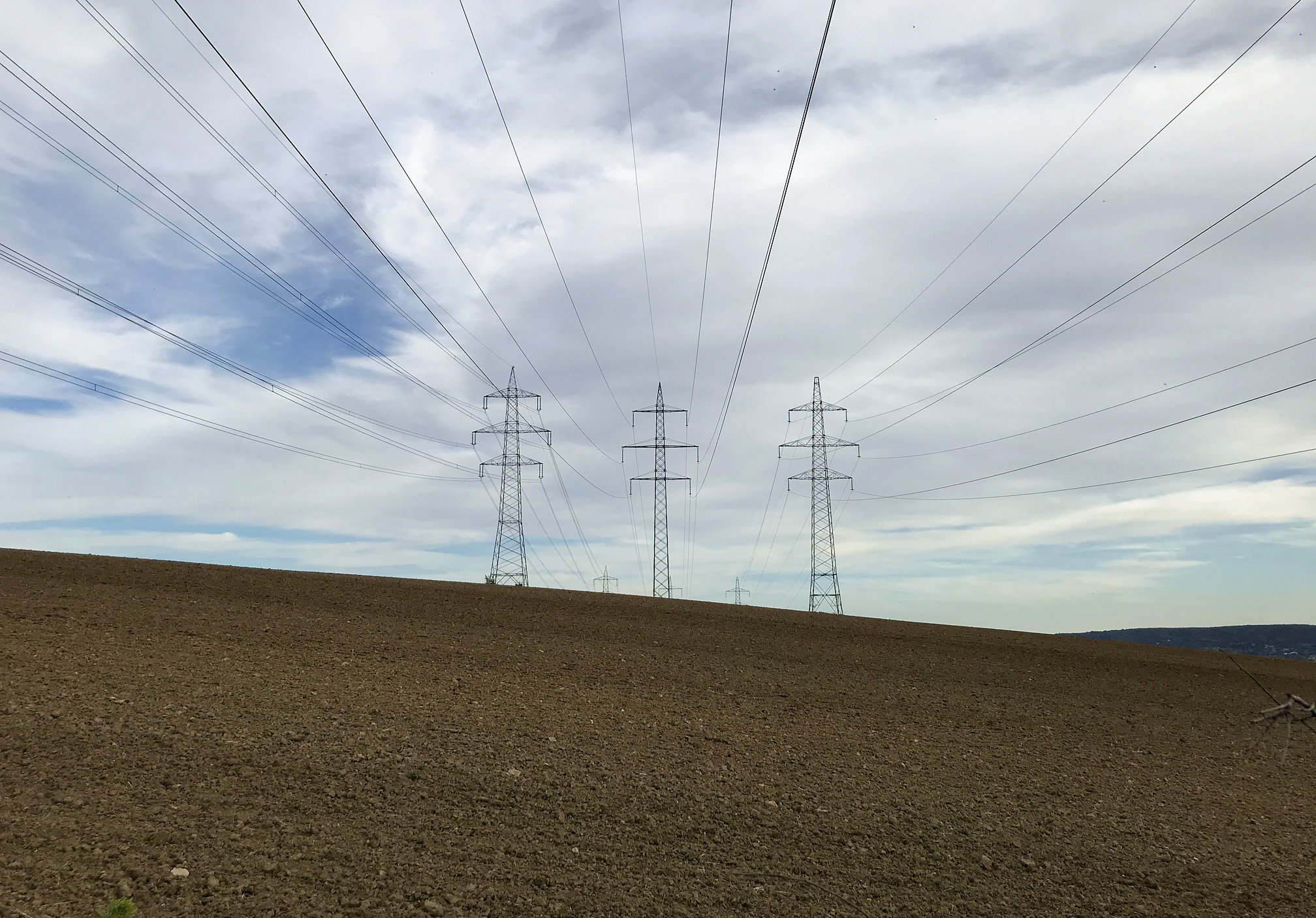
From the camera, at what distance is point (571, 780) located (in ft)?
41.5

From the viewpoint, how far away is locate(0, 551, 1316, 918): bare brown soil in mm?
9602

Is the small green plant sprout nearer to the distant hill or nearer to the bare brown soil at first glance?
the bare brown soil

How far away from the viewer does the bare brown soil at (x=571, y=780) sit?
960cm

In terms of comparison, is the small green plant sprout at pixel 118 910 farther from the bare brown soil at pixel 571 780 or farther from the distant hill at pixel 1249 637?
the distant hill at pixel 1249 637

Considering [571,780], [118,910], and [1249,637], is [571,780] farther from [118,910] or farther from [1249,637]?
[1249,637]

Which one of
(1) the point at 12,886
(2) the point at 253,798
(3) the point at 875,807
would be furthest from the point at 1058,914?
(1) the point at 12,886

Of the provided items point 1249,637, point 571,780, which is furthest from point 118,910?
point 1249,637

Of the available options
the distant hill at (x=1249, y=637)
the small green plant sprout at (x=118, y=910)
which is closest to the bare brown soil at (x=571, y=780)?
the small green plant sprout at (x=118, y=910)

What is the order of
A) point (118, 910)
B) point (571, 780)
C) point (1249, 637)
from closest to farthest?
point (118, 910), point (571, 780), point (1249, 637)

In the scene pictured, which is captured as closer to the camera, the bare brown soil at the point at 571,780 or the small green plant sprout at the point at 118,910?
the small green plant sprout at the point at 118,910

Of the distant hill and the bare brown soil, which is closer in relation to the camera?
the bare brown soil

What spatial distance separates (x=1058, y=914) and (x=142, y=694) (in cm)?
1348

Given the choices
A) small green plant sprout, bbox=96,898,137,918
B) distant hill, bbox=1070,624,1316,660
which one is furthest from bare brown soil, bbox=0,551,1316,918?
distant hill, bbox=1070,624,1316,660

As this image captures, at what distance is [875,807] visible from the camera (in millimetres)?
12828
